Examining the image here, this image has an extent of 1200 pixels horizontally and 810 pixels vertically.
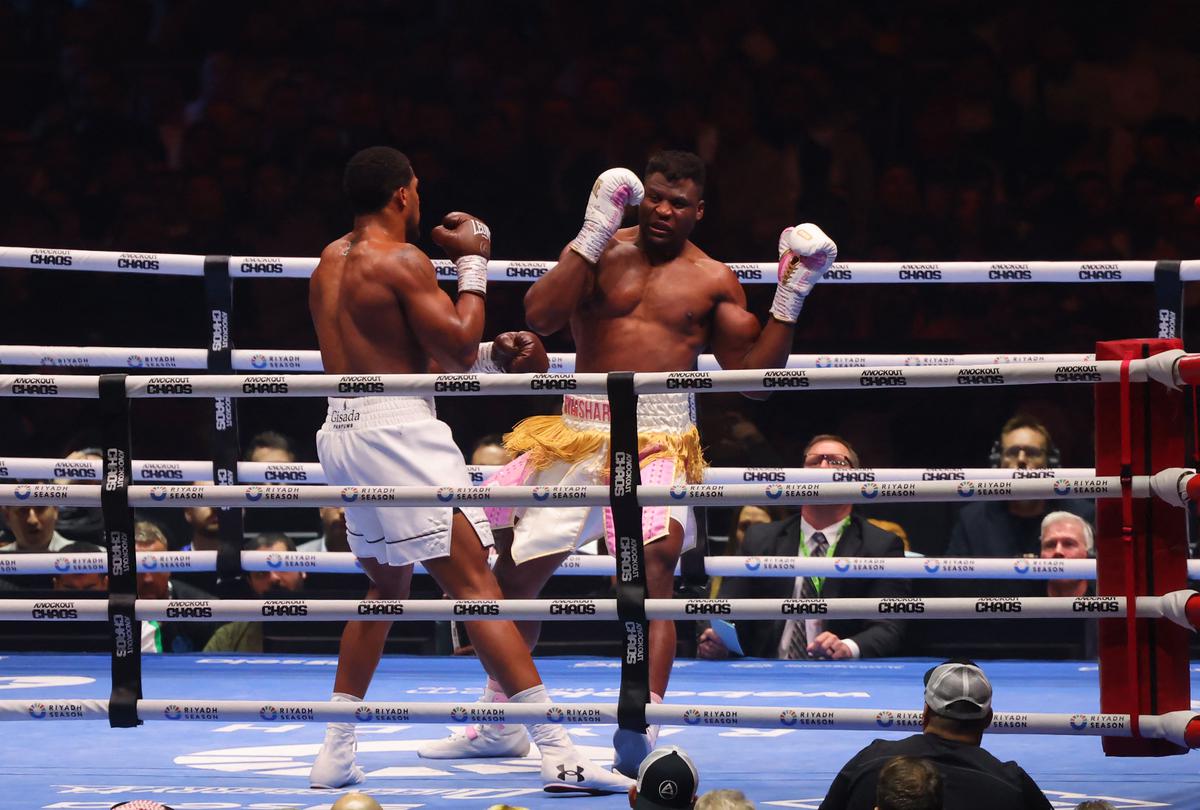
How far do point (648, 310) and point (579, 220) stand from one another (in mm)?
3406

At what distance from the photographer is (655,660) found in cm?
410

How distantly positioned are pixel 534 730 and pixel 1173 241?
4756mm

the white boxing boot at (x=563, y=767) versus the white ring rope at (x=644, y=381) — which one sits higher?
the white ring rope at (x=644, y=381)

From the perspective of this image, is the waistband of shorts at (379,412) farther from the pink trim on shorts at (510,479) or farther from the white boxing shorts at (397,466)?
the pink trim on shorts at (510,479)

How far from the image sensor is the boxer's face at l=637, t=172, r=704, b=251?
4441mm

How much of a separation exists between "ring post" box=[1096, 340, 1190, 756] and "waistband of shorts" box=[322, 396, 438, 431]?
167 centimetres

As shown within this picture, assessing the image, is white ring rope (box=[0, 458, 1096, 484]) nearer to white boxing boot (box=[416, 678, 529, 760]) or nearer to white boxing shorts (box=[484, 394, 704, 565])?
white boxing shorts (box=[484, 394, 704, 565])

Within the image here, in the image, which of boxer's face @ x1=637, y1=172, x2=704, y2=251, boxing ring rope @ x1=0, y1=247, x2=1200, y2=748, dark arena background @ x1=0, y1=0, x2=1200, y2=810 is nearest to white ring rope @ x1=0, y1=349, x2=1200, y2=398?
boxing ring rope @ x1=0, y1=247, x2=1200, y2=748

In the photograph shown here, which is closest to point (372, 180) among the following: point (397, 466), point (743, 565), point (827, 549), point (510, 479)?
point (397, 466)

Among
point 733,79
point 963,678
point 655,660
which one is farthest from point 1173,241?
point 963,678

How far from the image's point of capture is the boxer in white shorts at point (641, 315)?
169 inches

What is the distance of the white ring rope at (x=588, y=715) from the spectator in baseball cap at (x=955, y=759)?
0.30m

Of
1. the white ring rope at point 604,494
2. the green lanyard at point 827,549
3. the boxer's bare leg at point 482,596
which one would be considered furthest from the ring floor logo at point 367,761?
the green lanyard at point 827,549

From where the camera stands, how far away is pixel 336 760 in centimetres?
388
